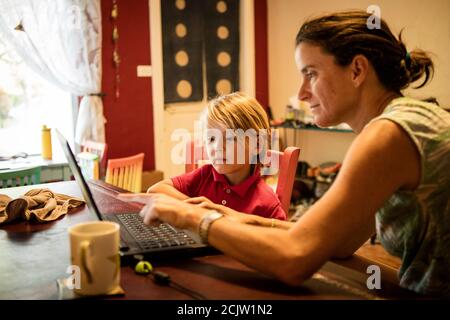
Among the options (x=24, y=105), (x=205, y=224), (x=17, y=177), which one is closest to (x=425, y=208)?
(x=205, y=224)

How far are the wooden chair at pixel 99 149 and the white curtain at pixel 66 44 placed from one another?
0.16m

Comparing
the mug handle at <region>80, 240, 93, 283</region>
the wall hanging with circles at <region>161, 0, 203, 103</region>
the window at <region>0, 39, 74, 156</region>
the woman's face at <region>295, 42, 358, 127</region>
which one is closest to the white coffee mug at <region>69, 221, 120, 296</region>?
the mug handle at <region>80, 240, 93, 283</region>

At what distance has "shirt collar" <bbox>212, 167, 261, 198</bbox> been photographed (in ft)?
5.12

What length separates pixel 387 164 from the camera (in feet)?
2.99

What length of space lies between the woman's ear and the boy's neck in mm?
596

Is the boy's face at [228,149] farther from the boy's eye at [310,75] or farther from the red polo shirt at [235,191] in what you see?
the boy's eye at [310,75]

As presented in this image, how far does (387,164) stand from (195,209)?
0.39 meters

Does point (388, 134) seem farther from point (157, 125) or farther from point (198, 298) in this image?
point (157, 125)

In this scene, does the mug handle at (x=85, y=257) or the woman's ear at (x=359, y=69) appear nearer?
the mug handle at (x=85, y=257)

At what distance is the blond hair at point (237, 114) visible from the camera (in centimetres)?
155

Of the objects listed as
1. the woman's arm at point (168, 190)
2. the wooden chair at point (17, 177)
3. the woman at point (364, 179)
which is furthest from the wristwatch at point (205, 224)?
the wooden chair at point (17, 177)

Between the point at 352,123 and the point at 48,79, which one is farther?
the point at 48,79

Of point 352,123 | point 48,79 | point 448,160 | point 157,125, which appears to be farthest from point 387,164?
point 157,125

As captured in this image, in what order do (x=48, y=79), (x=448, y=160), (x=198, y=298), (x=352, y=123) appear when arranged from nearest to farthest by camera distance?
(x=198, y=298), (x=448, y=160), (x=352, y=123), (x=48, y=79)
